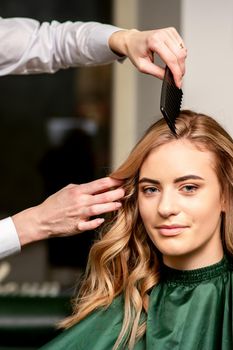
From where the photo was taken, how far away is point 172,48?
1.92m

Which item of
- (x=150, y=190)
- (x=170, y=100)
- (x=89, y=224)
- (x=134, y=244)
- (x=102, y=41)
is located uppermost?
(x=102, y=41)

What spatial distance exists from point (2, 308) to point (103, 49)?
3.07ft

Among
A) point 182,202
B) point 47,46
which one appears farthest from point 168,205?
point 47,46

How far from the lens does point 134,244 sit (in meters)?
2.29

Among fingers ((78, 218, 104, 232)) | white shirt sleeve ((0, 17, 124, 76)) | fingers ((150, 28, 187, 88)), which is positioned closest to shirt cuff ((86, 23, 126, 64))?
white shirt sleeve ((0, 17, 124, 76))

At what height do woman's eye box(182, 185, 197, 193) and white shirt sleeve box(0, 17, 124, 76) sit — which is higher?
white shirt sleeve box(0, 17, 124, 76)

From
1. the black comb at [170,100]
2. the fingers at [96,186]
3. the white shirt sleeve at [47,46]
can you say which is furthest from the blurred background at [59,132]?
the black comb at [170,100]

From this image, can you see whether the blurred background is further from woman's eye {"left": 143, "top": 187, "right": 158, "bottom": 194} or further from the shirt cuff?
woman's eye {"left": 143, "top": 187, "right": 158, "bottom": 194}

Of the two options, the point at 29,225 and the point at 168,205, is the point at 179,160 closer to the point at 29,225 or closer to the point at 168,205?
the point at 168,205

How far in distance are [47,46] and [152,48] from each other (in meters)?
0.42

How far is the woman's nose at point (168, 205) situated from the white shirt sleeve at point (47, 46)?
0.43 meters

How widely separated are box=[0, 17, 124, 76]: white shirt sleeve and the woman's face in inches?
13.7

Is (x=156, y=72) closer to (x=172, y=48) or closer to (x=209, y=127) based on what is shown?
(x=172, y=48)

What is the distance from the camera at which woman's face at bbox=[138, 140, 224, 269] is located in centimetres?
201
